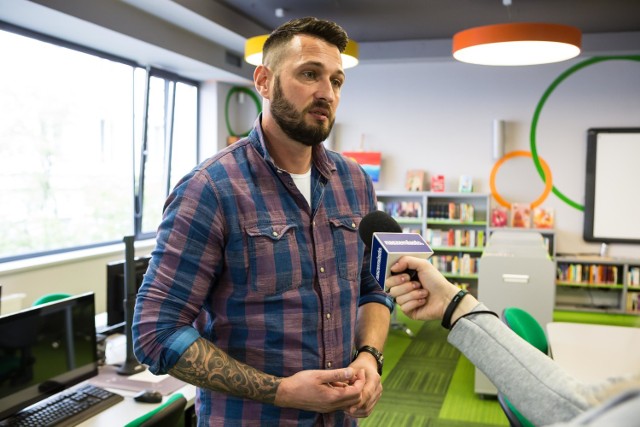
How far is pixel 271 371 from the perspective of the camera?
151 centimetres

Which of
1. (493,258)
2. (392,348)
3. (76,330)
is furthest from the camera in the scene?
(392,348)

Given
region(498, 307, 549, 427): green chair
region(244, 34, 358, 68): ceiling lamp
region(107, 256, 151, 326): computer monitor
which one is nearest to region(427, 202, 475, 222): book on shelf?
region(244, 34, 358, 68): ceiling lamp

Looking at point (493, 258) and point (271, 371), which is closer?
point (271, 371)

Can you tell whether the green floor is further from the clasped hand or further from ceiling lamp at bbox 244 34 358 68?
ceiling lamp at bbox 244 34 358 68

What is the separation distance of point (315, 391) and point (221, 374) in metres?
0.23

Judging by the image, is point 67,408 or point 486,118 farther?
point 486,118

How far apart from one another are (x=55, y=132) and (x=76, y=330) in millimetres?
4022

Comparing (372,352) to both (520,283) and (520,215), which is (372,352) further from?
(520,215)

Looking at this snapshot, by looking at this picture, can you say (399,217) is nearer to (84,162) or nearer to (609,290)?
(609,290)

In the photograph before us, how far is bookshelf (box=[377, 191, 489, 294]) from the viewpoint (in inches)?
307

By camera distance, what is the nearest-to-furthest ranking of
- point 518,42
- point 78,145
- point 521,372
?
point 521,372 → point 518,42 → point 78,145

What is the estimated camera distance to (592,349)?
123 inches

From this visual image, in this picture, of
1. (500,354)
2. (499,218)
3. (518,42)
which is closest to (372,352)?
(500,354)

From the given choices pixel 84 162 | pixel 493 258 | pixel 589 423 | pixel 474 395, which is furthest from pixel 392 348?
pixel 589 423
